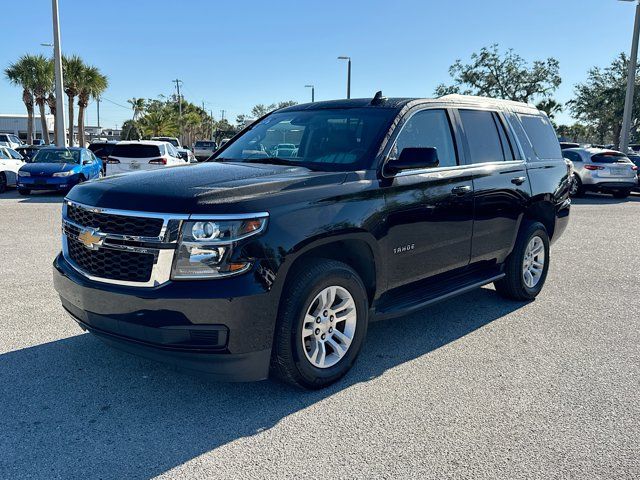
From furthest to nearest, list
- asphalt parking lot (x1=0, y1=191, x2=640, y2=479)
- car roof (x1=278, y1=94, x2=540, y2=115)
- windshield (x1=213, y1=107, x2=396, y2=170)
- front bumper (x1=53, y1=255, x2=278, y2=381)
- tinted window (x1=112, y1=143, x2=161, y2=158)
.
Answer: tinted window (x1=112, y1=143, x2=161, y2=158)
car roof (x1=278, y1=94, x2=540, y2=115)
windshield (x1=213, y1=107, x2=396, y2=170)
front bumper (x1=53, y1=255, x2=278, y2=381)
asphalt parking lot (x1=0, y1=191, x2=640, y2=479)

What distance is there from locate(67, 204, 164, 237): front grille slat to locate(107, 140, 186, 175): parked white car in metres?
12.3

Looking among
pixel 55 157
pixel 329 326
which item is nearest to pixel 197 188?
pixel 329 326

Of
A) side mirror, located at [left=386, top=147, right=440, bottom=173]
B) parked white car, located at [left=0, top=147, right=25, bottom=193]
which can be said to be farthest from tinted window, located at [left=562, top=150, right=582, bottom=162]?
parked white car, located at [left=0, top=147, right=25, bottom=193]

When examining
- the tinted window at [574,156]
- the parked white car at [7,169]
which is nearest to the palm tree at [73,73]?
the parked white car at [7,169]

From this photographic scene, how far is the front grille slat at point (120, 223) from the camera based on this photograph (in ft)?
10.2

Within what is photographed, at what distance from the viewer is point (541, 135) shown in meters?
6.06

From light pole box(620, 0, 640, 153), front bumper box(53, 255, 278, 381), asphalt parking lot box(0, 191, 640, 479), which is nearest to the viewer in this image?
asphalt parking lot box(0, 191, 640, 479)

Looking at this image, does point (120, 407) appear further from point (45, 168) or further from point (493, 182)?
point (45, 168)

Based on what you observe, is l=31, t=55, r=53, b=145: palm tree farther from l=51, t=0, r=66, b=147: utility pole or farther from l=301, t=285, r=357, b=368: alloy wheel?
l=301, t=285, r=357, b=368: alloy wheel

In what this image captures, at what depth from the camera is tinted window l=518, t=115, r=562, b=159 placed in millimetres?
5836

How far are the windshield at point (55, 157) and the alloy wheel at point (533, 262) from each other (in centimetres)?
1434

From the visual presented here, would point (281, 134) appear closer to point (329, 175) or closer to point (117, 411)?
point (329, 175)

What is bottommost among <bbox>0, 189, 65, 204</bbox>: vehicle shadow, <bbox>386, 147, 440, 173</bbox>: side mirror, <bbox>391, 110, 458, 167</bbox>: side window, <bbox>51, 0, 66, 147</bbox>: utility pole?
<bbox>0, 189, 65, 204</bbox>: vehicle shadow

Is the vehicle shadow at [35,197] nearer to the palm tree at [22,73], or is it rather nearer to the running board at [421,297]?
the running board at [421,297]
